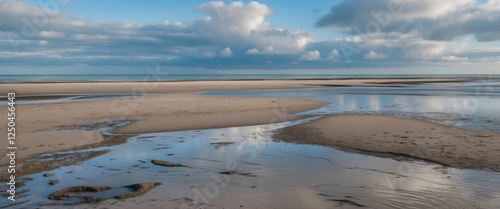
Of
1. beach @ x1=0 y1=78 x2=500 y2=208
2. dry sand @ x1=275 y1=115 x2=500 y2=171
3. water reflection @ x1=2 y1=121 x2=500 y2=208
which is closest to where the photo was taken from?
water reflection @ x1=2 y1=121 x2=500 y2=208

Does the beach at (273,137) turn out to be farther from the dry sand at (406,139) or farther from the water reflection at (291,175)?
the water reflection at (291,175)

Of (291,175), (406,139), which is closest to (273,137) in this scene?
(406,139)

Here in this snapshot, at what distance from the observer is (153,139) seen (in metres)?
15.3

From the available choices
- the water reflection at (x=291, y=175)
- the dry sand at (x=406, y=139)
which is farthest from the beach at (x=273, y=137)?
the water reflection at (x=291, y=175)

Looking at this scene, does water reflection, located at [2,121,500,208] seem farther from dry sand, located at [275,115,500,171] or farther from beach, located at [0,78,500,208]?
dry sand, located at [275,115,500,171]

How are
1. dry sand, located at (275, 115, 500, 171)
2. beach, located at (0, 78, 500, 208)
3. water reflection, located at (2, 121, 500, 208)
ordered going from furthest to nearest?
1. dry sand, located at (275, 115, 500, 171)
2. beach, located at (0, 78, 500, 208)
3. water reflection, located at (2, 121, 500, 208)

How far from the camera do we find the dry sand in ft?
36.7

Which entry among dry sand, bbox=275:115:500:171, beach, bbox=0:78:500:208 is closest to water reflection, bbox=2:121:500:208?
beach, bbox=0:78:500:208

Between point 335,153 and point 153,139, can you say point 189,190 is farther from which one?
point 153,139

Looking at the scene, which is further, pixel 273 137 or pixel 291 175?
pixel 273 137

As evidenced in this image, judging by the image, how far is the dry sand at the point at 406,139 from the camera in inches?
440

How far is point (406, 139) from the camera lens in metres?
14.1

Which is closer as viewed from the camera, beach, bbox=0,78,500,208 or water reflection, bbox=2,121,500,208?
water reflection, bbox=2,121,500,208

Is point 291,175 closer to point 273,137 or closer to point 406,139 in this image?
point 273,137
